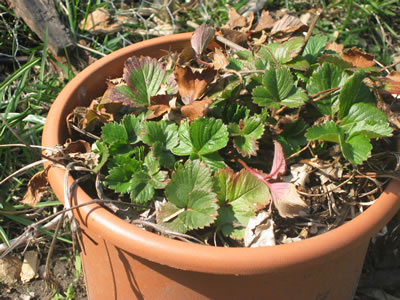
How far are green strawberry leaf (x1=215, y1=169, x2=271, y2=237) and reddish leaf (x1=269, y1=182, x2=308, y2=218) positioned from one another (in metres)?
0.02

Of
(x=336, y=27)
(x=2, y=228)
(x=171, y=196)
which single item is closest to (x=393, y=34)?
(x=336, y=27)

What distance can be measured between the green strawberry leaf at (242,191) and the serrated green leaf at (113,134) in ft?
0.71

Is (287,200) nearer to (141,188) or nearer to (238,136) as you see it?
(238,136)

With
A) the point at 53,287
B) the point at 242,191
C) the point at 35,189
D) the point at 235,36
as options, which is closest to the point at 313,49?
the point at 235,36

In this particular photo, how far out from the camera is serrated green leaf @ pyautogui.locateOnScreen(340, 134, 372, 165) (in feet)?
2.81

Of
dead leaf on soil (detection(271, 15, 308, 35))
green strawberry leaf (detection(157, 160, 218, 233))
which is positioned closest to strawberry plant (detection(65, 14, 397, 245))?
green strawberry leaf (detection(157, 160, 218, 233))

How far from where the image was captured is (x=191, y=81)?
3.33ft

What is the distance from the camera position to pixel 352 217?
3.13 ft

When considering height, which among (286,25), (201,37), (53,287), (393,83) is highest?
(201,37)

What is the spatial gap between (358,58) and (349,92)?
6.7 inches

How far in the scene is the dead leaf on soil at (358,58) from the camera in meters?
1.07

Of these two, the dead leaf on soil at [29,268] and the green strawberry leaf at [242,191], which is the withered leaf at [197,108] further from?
the dead leaf on soil at [29,268]

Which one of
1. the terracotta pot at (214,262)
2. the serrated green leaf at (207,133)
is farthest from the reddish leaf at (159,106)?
the terracotta pot at (214,262)

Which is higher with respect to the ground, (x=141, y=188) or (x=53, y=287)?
(x=141, y=188)
